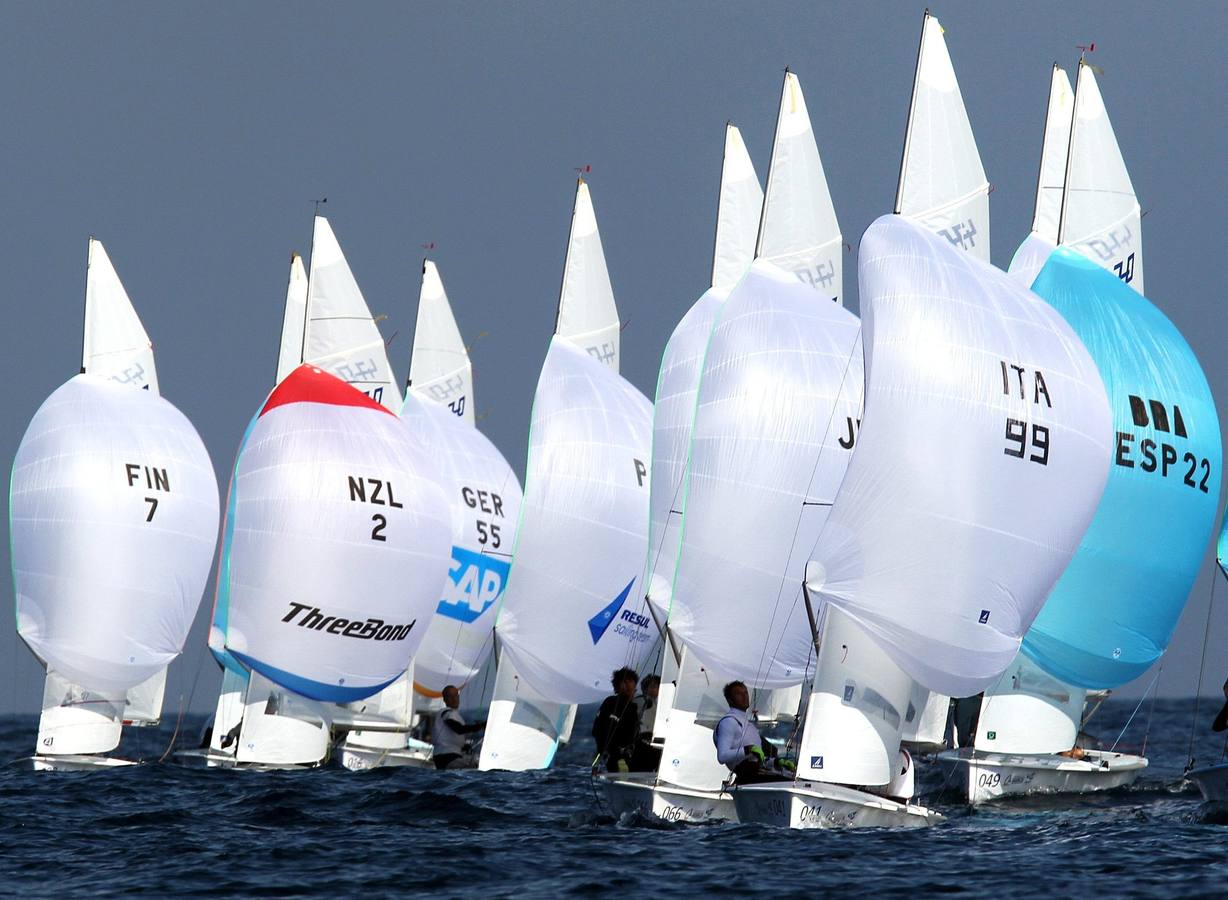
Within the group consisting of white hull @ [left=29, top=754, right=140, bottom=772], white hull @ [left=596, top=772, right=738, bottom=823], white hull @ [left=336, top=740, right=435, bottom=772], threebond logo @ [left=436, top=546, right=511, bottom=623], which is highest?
threebond logo @ [left=436, top=546, right=511, bottom=623]

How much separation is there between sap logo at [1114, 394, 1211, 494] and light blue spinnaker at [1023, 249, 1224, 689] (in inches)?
0.5

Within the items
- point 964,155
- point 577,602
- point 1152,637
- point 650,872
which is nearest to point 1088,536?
point 1152,637

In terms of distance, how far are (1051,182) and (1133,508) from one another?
6596 millimetres

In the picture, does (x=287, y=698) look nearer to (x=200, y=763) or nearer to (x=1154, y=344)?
(x=200, y=763)

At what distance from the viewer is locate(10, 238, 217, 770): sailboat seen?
26.4m

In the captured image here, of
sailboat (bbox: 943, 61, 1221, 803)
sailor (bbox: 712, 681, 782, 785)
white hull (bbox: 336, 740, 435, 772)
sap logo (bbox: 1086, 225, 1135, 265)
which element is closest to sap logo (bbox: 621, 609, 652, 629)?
white hull (bbox: 336, 740, 435, 772)

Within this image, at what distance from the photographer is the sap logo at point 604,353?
29547 millimetres

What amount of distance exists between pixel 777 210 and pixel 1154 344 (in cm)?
501

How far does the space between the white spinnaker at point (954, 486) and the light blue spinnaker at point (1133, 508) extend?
5.10 m

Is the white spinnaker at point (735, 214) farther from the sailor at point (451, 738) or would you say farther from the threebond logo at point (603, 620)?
the sailor at point (451, 738)

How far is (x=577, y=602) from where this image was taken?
26688 mm

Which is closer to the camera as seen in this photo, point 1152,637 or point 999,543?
point 999,543

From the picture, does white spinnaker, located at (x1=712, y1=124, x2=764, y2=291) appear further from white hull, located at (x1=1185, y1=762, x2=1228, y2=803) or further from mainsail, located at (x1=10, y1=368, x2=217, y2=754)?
white hull, located at (x1=1185, y1=762, x2=1228, y2=803)

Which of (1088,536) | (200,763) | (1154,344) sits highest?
(1154,344)
